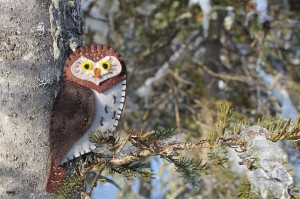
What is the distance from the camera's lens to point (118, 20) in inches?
121

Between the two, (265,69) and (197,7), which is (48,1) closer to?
(197,7)

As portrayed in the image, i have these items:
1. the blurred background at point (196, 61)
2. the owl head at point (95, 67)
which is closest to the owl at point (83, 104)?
the owl head at point (95, 67)

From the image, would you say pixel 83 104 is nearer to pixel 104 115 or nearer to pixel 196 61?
pixel 104 115

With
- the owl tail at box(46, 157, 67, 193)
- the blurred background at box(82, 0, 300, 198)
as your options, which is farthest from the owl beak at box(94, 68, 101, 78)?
the blurred background at box(82, 0, 300, 198)

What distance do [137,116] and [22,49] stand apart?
272 centimetres

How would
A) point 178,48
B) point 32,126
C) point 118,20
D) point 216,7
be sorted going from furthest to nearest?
point 178,48 < point 118,20 < point 216,7 < point 32,126

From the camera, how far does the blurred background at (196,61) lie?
2803 millimetres

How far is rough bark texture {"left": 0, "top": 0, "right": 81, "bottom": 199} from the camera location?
34.0 inches

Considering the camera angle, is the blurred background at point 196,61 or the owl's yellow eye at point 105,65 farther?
the blurred background at point 196,61

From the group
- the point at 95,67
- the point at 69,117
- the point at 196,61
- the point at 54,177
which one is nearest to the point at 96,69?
the point at 95,67

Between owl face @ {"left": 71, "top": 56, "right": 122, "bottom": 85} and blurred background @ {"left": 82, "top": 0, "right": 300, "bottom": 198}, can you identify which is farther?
blurred background @ {"left": 82, "top": 0, "right": 300, "bottom": 198}

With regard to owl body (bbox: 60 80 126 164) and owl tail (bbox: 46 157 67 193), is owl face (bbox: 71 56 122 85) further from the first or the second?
owl tail (bbox: 46 157 67 193)

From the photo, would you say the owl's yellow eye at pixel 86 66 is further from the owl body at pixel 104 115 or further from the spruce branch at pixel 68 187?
the spruce branch at pixel 68 187

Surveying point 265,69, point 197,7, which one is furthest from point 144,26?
point 265,69
